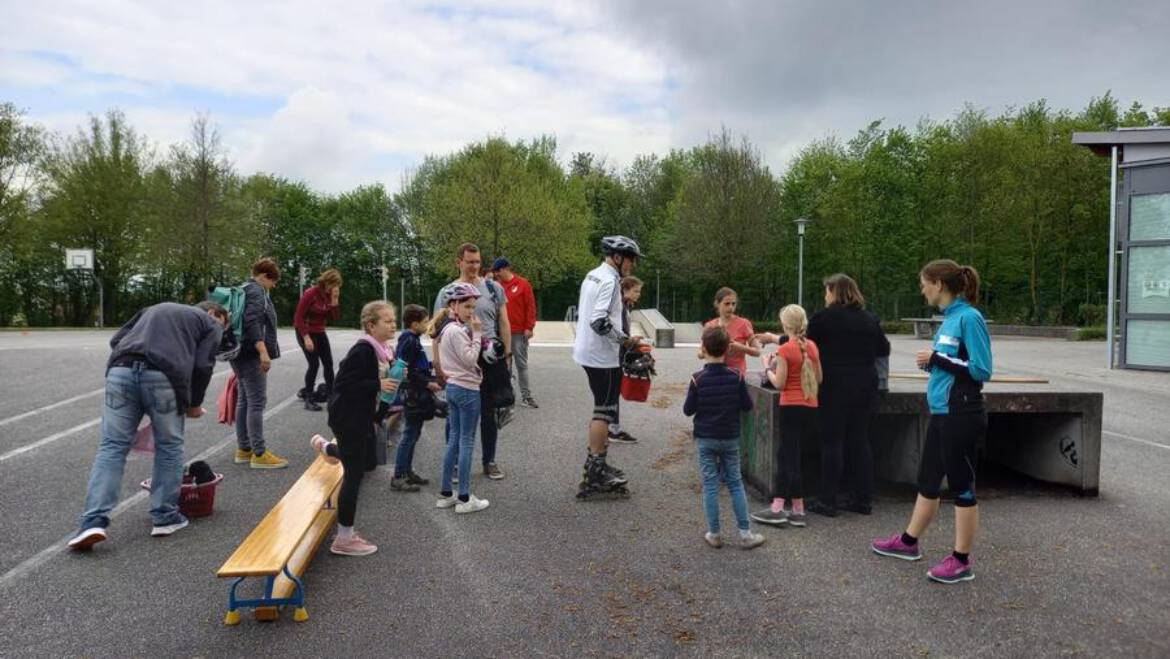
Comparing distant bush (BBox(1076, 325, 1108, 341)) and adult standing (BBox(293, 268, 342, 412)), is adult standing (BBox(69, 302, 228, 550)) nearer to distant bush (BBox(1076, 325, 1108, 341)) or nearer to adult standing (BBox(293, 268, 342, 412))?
adult standing (BBox(293, 268, 342, 412))

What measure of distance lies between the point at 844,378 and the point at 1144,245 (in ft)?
49.7

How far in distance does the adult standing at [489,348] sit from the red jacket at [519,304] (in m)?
2.11

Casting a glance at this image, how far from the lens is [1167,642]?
11.3 ft

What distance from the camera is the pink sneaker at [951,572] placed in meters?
4.16

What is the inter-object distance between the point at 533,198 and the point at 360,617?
37.1m

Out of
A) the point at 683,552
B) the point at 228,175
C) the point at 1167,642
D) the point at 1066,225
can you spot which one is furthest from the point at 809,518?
the point at 228,175

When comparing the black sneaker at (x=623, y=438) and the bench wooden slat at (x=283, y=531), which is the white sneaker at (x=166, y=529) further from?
the black sneaker at (x=623, y=438)

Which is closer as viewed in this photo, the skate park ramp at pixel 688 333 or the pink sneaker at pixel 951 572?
the pink sneaker at pixel 951 572

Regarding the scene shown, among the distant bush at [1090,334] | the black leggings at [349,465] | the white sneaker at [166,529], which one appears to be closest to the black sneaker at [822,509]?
the black leggings at [349,465]

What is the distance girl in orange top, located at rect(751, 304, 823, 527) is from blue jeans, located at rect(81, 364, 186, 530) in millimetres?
3876

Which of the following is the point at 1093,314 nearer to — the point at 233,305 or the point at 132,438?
the point at 233,305

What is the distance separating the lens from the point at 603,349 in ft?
19.1

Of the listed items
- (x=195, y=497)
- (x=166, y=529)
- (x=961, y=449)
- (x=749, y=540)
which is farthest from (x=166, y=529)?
(x=961, y=449)

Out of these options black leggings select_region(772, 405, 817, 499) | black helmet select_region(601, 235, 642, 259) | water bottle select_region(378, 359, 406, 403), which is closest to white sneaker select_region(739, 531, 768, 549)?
black leggings select_region(772, 405, 817, 499)
